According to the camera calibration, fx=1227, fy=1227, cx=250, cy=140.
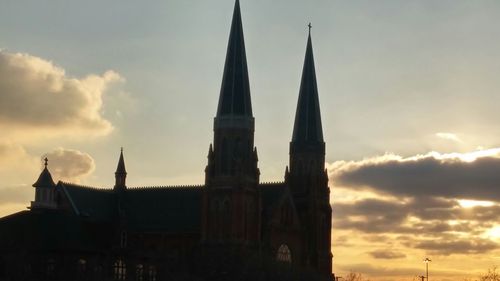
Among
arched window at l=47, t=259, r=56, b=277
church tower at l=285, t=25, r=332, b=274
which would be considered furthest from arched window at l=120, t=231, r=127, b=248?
church tower at l=285, t=25, r=332, b=274

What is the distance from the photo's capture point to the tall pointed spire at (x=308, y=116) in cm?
15212

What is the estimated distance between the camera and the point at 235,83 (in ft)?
459

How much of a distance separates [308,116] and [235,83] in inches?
628

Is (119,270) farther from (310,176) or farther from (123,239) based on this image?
(310,176)

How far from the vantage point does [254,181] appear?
13888 cm

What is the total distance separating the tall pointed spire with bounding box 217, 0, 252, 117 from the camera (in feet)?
458

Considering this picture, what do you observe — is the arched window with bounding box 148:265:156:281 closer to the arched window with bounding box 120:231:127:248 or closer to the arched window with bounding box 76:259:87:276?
the arched window with bounding box 120:231:127:248

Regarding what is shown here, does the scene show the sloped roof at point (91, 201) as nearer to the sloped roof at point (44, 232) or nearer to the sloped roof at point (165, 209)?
the sloped roof at point (165, 209)

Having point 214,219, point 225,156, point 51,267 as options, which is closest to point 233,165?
point 225,156

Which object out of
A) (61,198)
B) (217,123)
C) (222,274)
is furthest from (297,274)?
(61,198)

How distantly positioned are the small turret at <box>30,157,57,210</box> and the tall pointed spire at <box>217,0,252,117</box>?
21.8m

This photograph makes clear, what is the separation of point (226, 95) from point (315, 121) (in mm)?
16417

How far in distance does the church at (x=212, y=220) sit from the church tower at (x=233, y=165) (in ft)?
0.37

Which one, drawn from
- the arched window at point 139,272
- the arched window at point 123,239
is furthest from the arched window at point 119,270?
the arched window at point 123,239
